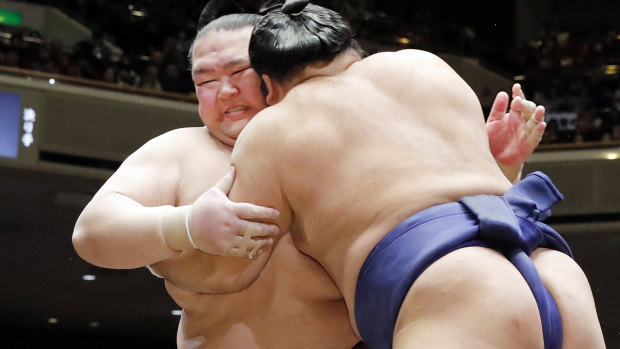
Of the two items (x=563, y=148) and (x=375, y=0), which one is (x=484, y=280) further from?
(x=375, y=0)

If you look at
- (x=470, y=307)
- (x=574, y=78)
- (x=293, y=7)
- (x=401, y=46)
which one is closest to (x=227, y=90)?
(x=293, y=7)

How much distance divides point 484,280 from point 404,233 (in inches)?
5.7

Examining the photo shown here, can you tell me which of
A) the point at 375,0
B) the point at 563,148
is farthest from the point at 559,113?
the point at 375,0

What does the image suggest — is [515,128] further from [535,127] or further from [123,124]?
[123,124]

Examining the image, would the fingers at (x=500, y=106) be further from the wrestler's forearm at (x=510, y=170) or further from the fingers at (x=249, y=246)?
the fingers at (x=249, y=246)

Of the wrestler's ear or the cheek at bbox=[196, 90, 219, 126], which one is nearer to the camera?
the wrestler's ear

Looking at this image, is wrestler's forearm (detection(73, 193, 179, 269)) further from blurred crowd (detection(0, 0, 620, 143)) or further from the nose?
blurred crowd (detection(0, 0, 620, 143))

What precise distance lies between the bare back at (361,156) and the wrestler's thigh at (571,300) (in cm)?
15

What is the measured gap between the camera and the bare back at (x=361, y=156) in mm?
1308

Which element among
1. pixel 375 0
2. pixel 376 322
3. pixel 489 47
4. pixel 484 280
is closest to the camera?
pixel 484 280

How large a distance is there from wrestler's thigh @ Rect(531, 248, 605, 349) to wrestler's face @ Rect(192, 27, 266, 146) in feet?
2.26

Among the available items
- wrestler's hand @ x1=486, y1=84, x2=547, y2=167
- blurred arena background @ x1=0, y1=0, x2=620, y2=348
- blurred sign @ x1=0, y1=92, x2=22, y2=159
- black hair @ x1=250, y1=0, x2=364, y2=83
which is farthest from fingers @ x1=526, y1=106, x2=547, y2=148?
blurred sign @ x1=0, y1=92, x2=22, y2=159

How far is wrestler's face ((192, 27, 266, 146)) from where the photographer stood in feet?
5.68

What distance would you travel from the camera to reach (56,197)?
5.72m
